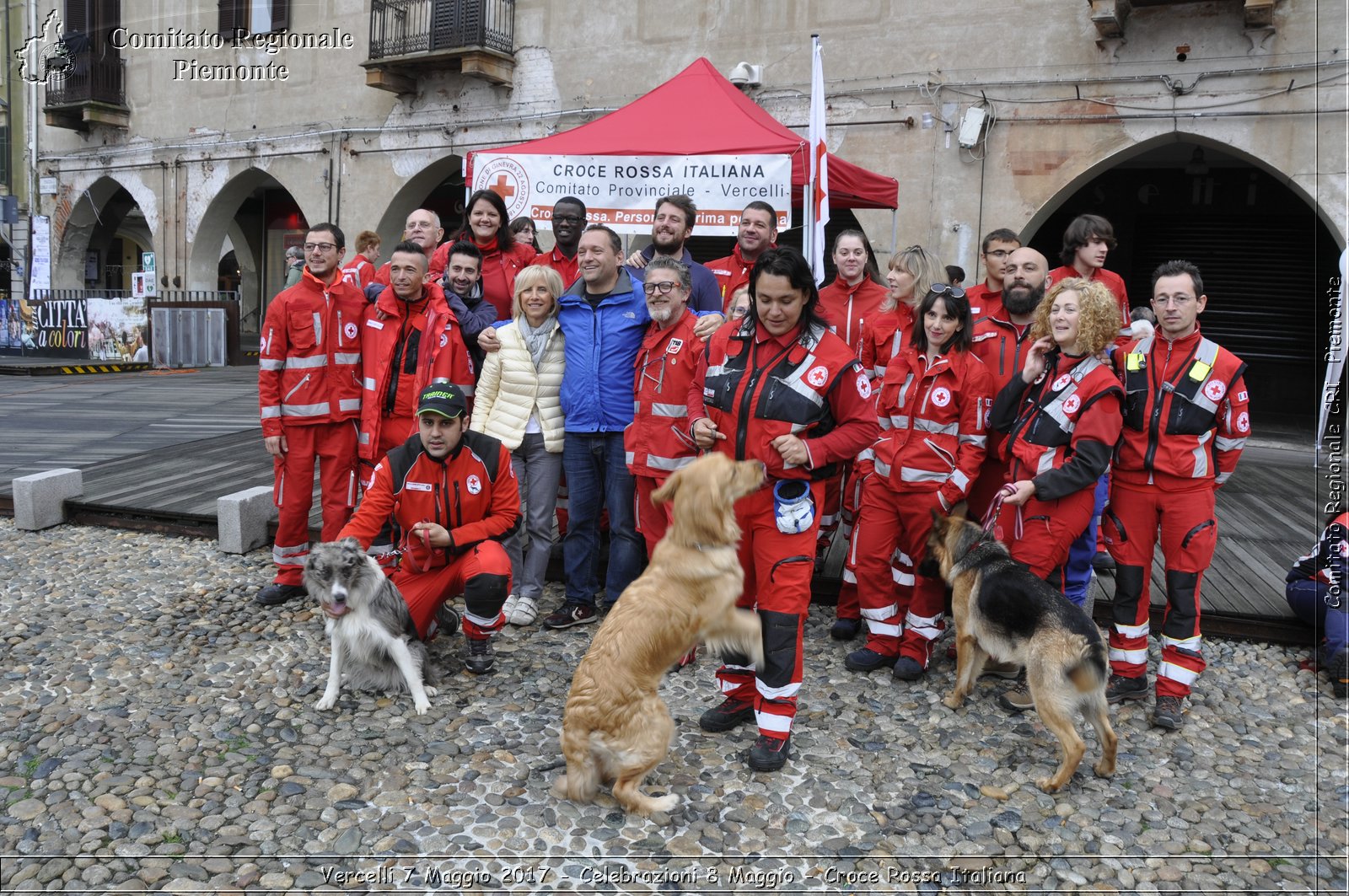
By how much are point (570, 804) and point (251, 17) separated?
19.8m

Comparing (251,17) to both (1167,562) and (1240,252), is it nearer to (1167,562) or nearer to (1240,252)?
(1240,252)

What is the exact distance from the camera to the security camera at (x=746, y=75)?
13.3 metres

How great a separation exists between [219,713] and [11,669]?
1.36 meters

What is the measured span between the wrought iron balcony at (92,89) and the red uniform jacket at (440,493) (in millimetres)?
20536

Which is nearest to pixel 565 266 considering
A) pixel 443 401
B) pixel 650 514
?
pixel 443 401

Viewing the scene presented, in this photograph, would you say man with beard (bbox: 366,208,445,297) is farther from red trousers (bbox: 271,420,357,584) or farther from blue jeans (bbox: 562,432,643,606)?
blue jeans (bbox: 562,432,643,606)

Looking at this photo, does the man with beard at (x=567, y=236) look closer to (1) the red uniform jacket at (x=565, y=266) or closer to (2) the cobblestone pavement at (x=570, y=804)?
(1) the red uniform jacket at (x=565, y=266)

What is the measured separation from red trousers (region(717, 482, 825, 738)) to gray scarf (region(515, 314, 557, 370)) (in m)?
2.12

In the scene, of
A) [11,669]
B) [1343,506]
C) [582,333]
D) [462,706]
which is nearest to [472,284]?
[582,333]

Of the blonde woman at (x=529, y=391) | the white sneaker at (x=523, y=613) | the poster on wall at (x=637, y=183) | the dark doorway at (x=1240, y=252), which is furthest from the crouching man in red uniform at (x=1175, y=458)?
the dark doorway at (x=1240, y=252)

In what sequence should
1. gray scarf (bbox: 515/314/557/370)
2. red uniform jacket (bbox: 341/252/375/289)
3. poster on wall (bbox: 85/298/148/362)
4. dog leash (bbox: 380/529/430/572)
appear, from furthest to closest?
poster on wall (bbox: 85/298/148/362), red uniform jacket (bbox: 341/252/375/289), gray scarf (bbox: 515/314/557/370), dog leash (bbox: 380/529/430/572)

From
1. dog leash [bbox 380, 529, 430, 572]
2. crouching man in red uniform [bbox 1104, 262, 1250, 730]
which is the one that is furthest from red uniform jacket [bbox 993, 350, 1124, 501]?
dog leash [bbox 380, 529, 430, 572]

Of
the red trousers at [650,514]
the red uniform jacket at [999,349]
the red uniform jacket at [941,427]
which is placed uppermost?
the red uniform jacket at [999,349]

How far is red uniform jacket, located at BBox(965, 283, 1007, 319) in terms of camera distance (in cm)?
556
